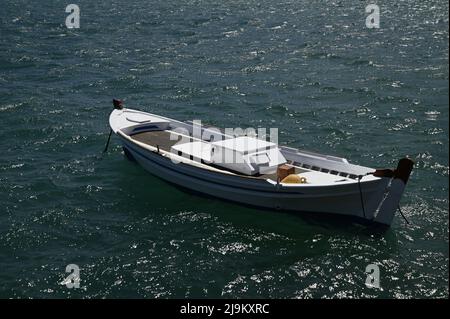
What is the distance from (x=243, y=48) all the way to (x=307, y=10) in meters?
27.3

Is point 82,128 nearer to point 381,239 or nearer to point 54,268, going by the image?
point 54,268

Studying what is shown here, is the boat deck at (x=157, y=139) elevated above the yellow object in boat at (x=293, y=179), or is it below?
above

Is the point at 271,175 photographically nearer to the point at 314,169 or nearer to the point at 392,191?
the point at 314,169

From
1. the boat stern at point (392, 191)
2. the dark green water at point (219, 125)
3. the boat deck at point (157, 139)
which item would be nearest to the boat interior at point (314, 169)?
the boat deck at point (157, 139)

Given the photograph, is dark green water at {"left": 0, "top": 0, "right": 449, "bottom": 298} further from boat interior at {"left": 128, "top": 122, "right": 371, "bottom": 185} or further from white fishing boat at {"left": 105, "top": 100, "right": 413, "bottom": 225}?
boat interior at {"left": 128, "top": 122, "right": 371, "bottom": 185}

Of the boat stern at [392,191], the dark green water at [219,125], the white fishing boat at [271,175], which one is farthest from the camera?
the white fishing boat at [271,175]

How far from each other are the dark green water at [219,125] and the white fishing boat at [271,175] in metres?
1.13

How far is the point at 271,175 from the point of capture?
32.9 m

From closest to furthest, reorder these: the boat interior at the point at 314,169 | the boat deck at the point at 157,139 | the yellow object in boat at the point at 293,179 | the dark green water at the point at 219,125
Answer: the dark green water at the point at 219,125
the yellow object in boat at the point at 293,179
the boat interior at the point at 314,169
the boat deck at the point at 157,139

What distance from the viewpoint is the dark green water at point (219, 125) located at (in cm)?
2750

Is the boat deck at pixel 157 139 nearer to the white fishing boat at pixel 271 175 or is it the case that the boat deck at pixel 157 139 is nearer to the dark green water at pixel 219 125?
the white fishing boat at pixel 271 175

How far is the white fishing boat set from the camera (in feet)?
98.0

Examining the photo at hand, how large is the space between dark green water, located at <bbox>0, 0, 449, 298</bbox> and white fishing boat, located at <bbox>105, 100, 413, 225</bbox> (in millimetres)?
1125
